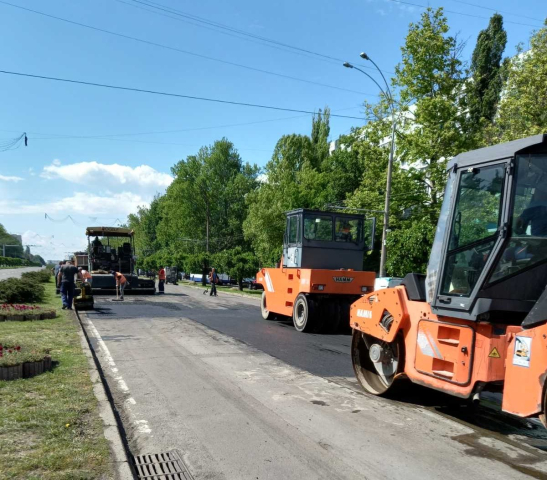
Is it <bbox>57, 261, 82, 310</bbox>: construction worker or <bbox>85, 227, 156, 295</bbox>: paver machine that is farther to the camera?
<bbox>85, 227, 156, 295</bbox>: paver machine

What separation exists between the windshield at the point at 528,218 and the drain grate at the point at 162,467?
3.40m

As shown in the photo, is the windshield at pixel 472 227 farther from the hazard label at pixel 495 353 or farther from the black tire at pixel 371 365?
the black tire at pixel 371 365

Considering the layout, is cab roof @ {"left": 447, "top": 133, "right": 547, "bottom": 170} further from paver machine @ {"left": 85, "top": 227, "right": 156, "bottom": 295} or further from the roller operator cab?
paver machine @ {"left": 85, "top": 227, "right": 156, "bottom": 295}

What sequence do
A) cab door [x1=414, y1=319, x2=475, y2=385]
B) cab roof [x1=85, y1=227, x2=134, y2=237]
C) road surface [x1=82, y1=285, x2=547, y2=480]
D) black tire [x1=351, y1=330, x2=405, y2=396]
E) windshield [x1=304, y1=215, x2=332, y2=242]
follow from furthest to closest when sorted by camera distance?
cab roof [x1=85, y1=227, x2=134, y2=237], windshield [x1=304, y1=215, x2=332, y2=242], black tire [x1=351, y1=330, x2=405, y2=396], cab door [x1=414, y1=319, x2=475, y2=385], road surface [x1=82, y1=285, x2=547, y2=480]

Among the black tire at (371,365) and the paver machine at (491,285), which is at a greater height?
the paver machine at (491,285)

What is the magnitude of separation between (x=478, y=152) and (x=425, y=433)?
294 centimetres

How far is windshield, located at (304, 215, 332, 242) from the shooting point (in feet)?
45.3

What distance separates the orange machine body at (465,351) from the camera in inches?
156

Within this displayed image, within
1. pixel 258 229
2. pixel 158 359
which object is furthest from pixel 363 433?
pixel 258 229

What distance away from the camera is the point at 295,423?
17.8 feet

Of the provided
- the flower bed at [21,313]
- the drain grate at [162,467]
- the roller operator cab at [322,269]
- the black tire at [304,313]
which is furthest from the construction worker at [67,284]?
the drain grate at [162,467]

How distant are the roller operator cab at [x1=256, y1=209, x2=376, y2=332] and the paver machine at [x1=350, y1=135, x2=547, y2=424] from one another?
24.8ft

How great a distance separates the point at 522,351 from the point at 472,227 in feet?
4.45

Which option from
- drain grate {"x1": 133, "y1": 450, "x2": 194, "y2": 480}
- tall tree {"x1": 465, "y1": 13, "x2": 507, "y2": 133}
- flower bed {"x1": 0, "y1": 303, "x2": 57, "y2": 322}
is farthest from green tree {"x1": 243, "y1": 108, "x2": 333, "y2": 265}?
drain grate {"x1": 133, "y1": 450, "x2": 194, "y2": 480}
